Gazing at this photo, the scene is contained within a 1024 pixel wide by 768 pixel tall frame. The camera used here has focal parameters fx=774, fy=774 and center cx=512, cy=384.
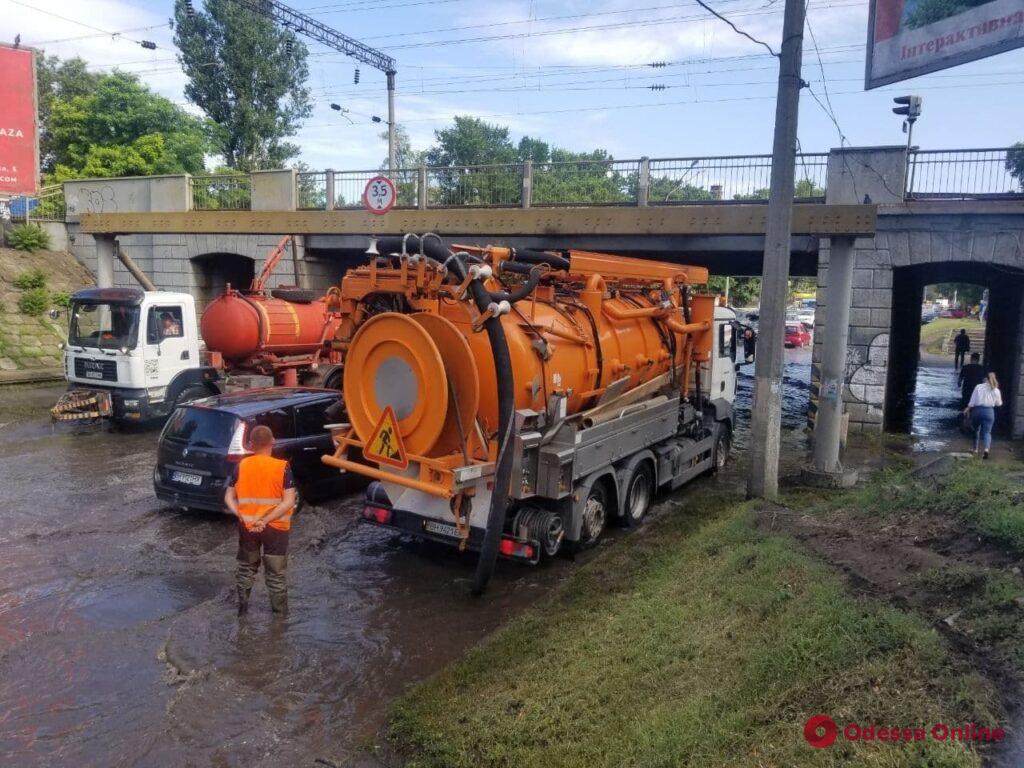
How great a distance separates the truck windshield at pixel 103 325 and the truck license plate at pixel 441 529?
8822 mm

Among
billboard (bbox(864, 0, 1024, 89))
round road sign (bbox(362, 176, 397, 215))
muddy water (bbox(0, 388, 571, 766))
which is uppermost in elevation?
billboard (bbox(864, 0, 1024, 89))

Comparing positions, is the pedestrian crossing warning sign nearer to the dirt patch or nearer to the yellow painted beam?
the dirt patch

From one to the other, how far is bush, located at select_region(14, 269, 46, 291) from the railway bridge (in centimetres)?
486

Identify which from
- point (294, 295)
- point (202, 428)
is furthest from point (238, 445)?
point (294, 295)

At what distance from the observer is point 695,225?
12773mm

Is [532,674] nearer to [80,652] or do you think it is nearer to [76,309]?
[80,652]

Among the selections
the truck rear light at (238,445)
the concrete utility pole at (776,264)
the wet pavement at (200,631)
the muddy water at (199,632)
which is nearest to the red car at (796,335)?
the concrete utility pole at (776,264)

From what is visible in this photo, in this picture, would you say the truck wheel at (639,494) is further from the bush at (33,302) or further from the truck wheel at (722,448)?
the bush at (33,302)

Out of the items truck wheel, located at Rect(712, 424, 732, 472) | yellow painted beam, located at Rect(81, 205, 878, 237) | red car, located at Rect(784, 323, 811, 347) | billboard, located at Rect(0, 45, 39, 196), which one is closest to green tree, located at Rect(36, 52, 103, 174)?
billboard, located at Rect(0, 45, 39, 196)

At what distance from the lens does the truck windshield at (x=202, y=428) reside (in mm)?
9070

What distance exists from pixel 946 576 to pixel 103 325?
14.2m

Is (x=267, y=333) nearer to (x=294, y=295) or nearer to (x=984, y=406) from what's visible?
(x=294, y=295)

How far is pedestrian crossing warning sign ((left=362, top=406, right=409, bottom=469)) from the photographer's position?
7.26 m

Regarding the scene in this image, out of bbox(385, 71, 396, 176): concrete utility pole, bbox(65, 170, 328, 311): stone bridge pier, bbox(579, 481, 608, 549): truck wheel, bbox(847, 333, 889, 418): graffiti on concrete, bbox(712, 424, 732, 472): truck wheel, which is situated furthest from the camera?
bbox(385, 71, 396, 176): concrete utility pole
